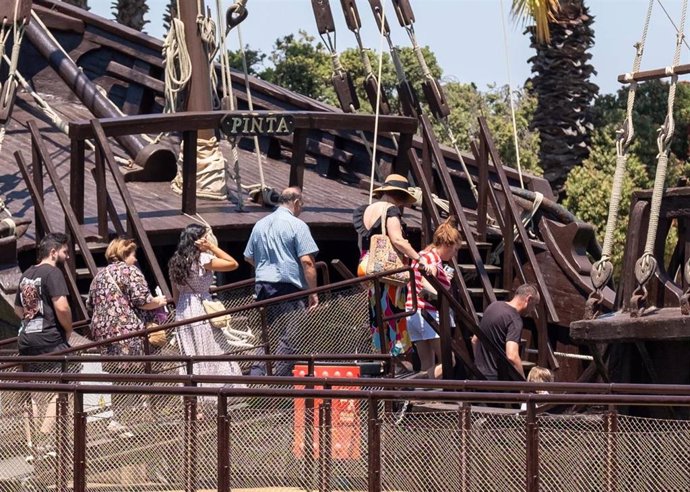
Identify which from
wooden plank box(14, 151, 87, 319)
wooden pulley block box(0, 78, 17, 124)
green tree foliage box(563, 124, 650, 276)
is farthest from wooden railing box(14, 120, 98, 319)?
green tree foliage box(563, 124, 650, 276)

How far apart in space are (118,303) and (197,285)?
490 mm

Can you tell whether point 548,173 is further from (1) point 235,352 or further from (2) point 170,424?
(2) point 170,424

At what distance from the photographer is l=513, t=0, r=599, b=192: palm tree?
74.1 ft

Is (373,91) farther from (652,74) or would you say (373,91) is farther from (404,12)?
(652,74)

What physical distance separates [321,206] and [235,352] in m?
3.43

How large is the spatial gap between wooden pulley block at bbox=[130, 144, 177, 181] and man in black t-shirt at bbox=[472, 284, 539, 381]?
428 centimetres

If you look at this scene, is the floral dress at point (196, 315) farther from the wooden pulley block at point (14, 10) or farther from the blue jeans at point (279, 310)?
the wooden pulley block at point (14, 10)

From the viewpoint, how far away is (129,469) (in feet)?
26.3

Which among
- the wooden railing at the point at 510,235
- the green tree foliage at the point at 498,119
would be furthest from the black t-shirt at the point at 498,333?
the green tree foliage at the point at 498,119

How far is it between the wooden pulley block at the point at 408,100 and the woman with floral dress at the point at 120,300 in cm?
441

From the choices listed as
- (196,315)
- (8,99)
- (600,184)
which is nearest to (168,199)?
(8,99)

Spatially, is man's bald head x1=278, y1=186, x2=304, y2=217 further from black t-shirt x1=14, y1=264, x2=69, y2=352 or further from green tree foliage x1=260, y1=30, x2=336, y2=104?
green tree foliage x1=260, y1=30, x2=336, y2=104

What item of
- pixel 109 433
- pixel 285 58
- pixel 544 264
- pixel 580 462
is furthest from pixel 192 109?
pixel 285 58

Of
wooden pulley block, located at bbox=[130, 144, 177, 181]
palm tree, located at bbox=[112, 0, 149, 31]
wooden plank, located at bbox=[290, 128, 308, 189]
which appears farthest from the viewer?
palm tree, located at bbox=[112, 0, 149, 31]
